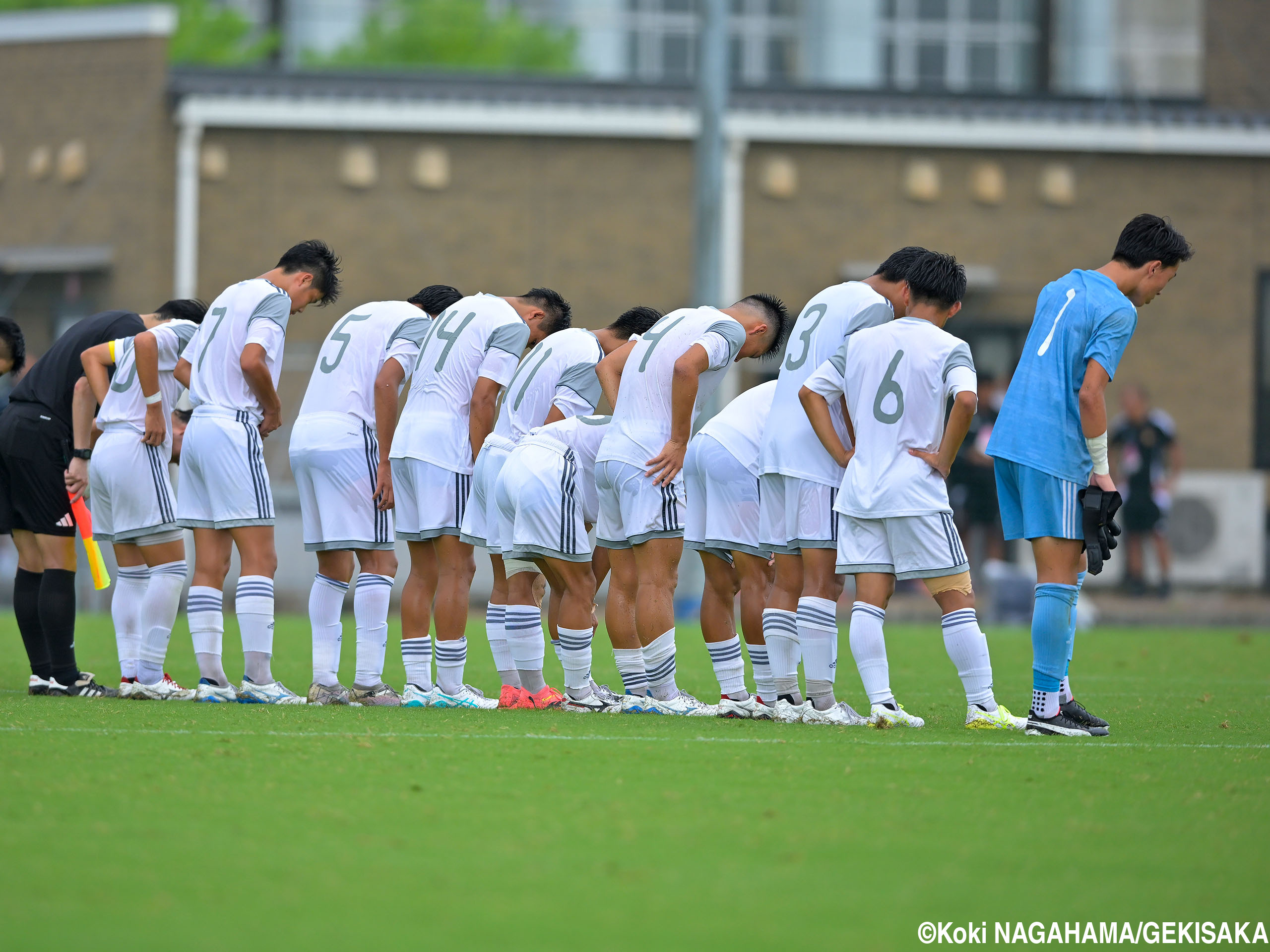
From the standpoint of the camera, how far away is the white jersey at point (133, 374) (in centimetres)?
867

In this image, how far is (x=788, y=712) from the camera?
7.75 meters

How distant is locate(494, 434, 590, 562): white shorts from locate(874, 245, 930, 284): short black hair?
5.88 feet

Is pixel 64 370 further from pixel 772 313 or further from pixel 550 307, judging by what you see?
pixel 772 313

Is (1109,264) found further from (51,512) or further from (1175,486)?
(1175,486)

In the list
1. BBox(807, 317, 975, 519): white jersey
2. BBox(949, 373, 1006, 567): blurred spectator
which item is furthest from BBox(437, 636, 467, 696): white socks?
BBox(949, 373, 1006, 567): blurred spectator

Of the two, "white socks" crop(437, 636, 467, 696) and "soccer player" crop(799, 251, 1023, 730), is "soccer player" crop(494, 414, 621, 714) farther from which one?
"soccer player" crop(799, 251, 1023, 730)

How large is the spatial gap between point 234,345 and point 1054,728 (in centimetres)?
438

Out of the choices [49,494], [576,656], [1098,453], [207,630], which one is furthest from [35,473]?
[1098,453]

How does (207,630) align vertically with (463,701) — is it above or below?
above

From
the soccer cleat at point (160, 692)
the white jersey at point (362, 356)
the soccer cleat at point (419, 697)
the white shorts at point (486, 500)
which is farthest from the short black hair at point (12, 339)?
the soccer cleat at point (419, 697)

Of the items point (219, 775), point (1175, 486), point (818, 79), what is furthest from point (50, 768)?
point (818, 79)

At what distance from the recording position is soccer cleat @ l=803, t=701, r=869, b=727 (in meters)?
7.53

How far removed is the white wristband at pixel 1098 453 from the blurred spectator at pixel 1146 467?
12.6 m

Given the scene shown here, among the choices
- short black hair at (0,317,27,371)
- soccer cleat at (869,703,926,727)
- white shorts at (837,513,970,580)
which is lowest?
soccer cleat at (869,703,926,727)
